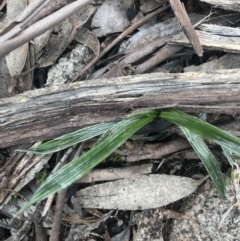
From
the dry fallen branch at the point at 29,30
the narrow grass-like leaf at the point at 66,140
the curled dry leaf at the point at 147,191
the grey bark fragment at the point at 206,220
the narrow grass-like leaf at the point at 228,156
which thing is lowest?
the grey bark fragment at the point at 206,220

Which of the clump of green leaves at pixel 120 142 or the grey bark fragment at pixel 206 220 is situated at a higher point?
the clump of green leaves at pixel 120 142

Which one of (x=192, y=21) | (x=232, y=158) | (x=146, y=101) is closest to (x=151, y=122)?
(x=146, y=101)

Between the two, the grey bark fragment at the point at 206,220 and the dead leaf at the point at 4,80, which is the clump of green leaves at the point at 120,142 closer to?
the grey bark fragment at the point at 206,220

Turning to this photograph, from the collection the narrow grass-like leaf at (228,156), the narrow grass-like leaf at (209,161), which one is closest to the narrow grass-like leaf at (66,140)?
the narrow grass-like leaf at (209,161)

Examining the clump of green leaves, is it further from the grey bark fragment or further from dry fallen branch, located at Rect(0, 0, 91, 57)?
dry fallen branch, located at Rect(0, 0, 91, 57)

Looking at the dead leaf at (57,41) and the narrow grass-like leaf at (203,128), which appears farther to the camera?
the dead leaf at (57,41)

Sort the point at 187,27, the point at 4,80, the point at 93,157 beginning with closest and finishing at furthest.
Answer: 1. the point at 93,157
2. the point at 187,27
3. the point at 4,80

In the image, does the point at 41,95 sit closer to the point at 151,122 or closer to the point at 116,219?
the point at 151,122

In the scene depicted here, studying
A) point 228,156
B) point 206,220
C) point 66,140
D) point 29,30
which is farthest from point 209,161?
point 29,30

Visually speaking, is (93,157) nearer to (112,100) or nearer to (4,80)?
(112,100)
